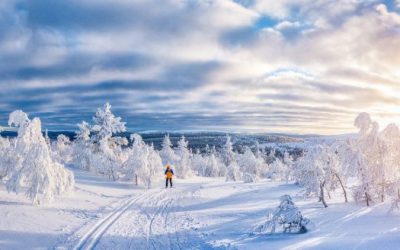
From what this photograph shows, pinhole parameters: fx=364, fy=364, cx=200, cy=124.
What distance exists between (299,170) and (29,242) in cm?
2075

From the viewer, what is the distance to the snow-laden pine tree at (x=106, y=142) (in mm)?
42906

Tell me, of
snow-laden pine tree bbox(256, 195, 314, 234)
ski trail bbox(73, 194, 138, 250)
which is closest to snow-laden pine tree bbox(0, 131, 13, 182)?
ski trail bbox(73, 194, 138, 250)

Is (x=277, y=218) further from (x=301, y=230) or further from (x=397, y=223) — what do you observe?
(x=397, y=223)

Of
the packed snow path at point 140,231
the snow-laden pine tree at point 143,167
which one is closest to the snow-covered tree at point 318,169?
the packed snow path at point 140,231

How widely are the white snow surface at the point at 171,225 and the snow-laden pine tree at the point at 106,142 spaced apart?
15.2 metres

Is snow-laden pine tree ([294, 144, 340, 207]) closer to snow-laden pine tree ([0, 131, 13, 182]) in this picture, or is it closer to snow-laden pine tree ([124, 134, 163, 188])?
snow-laden pine tree ([124, 134, 163, 188])

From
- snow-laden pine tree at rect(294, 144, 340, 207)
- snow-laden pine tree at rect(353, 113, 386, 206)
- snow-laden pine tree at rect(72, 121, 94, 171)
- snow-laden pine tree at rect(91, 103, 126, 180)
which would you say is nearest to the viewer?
snow-laden pine tree at rect(353, 113, 386, 206)

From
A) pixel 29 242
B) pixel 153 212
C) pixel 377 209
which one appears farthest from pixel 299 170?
pixel 29 242

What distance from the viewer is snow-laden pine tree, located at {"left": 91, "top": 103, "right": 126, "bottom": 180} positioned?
42.9 m

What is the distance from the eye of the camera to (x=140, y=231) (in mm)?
16625

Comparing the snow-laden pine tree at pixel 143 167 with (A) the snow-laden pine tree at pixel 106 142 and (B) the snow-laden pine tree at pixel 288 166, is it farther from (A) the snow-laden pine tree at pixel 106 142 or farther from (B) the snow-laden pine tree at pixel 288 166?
(B) the snow-laden pine tree at pixel 288 166

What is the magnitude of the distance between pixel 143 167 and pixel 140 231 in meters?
22.8

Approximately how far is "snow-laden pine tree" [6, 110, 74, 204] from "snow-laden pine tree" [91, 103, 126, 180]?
20.6 meters

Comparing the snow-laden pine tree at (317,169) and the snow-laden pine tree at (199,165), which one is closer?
the snow-laden pine tree at (317,169)
